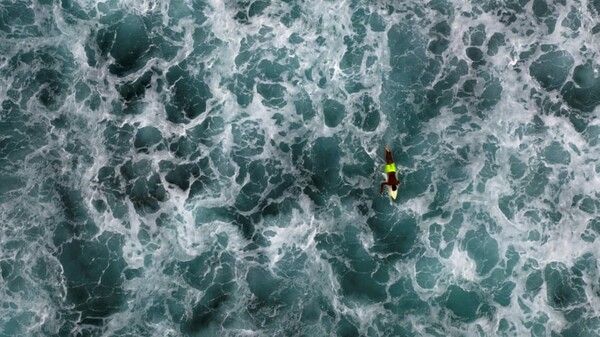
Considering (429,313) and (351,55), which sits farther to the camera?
(351,55)

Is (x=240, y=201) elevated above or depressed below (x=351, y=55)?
below

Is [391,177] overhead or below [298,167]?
overhead

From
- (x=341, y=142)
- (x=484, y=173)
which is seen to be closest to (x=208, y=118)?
(x=341, y=142)

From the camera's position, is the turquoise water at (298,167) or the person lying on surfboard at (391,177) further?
the person lying on surfboard at (391,177)

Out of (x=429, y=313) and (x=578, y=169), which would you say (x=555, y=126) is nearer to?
(x=578, y=169)

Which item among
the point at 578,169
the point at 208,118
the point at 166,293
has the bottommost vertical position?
the point at 166,293

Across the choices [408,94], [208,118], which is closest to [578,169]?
[408,94]

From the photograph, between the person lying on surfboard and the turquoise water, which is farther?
the person lying on surfboard
